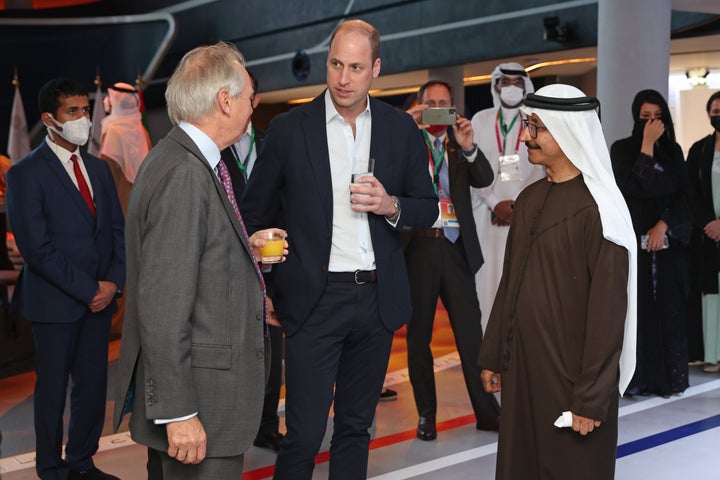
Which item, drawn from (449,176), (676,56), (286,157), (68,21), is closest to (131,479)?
(286,157)

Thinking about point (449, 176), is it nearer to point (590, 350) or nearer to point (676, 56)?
point (590, 350)

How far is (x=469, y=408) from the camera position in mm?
5094

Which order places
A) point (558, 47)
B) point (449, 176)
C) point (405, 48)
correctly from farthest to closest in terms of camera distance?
point (405, 48) → point (558, 47) → point (449, 176)

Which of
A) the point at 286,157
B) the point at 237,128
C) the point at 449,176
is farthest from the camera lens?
the point at 449,176

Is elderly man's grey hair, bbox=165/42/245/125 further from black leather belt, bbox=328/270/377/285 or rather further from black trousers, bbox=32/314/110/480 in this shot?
black trousers, bbox=32/314/110/480

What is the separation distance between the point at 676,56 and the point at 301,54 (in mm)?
5901

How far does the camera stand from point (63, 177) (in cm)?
373

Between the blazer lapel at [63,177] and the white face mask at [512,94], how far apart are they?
265cm

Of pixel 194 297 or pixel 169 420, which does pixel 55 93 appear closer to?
pixel 194 297

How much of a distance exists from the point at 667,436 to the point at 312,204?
2.63 meters

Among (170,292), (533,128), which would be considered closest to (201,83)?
(170,292)

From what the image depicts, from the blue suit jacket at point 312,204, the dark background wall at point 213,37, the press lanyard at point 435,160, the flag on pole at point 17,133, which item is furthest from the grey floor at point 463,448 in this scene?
the flag on pole at point 17,133

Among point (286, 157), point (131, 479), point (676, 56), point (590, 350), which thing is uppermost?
point (676, 56)

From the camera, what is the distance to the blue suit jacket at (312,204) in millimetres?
3014
